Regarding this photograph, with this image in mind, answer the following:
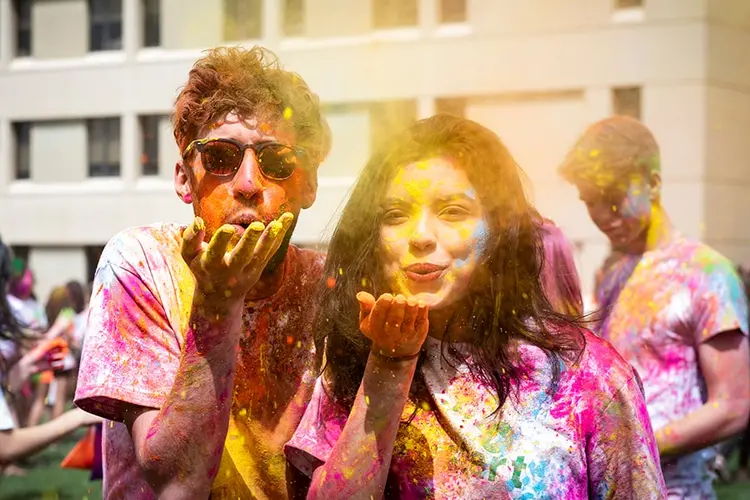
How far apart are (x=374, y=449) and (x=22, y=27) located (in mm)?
18374

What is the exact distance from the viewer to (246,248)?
180 cm

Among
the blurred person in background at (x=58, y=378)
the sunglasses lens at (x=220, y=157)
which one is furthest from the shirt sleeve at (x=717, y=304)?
the blurred person in background at (x=58, y=378)

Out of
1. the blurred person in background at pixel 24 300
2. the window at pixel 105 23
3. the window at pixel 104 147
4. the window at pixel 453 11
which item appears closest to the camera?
the blurred person in background at pixel 24 300

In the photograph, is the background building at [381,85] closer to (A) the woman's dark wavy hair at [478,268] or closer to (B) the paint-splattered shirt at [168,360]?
(B) the paint-splattered shirt at [168,360]

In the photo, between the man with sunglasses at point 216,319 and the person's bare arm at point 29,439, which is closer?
the man with sunglasses at point 216,319

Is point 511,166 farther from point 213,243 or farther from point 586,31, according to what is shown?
point 586,31

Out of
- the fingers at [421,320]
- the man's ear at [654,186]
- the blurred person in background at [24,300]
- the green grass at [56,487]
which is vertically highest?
the man's ear at [654,186]

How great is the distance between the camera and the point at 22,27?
1889 cm

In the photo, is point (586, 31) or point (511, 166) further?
point (586, 31)

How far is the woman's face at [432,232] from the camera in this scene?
6.32ft

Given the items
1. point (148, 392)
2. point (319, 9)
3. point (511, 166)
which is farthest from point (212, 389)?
point (319, 9)

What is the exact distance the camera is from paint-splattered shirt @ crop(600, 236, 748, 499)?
3.29 metres

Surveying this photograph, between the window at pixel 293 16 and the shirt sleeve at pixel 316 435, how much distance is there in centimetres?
674

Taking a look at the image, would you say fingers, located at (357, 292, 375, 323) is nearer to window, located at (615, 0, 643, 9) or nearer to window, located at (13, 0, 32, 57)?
window, located at (615, 0, 643, 9)
